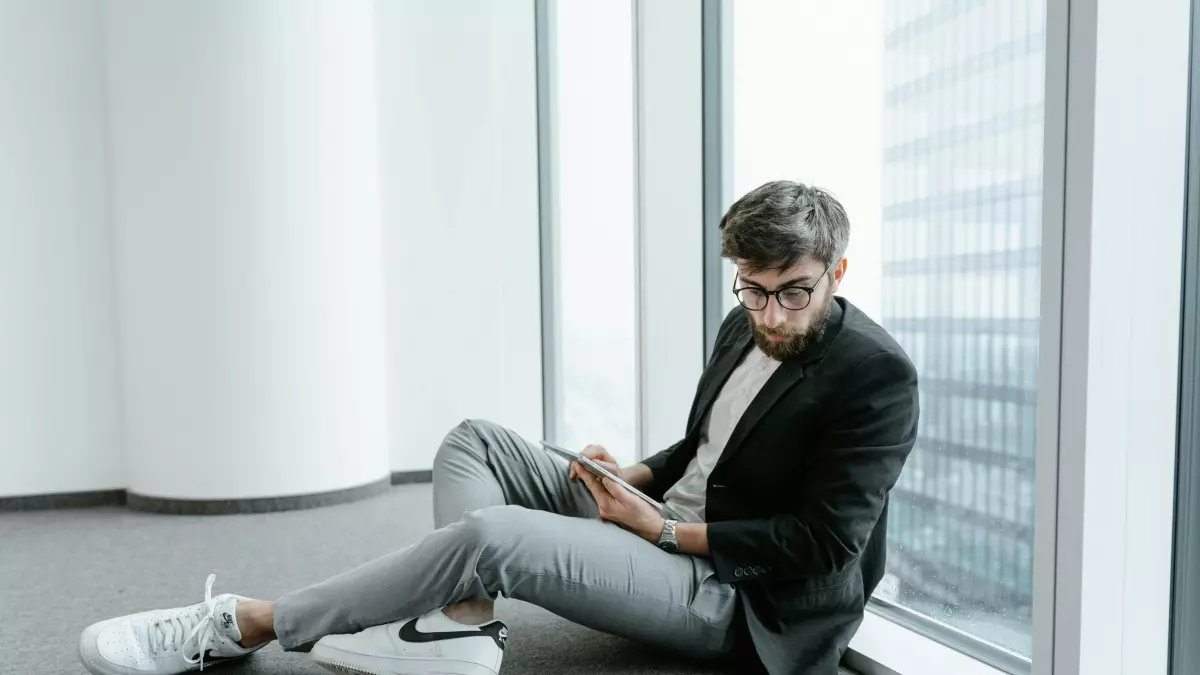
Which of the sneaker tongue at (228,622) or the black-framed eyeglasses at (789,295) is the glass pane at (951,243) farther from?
the sneaker tongue at (228,622)

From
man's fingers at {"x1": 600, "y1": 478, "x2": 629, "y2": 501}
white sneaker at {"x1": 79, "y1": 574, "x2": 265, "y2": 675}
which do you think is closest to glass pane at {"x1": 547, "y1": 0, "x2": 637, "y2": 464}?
man's fingers at {"x1": 600, "y1": 478, "x2": 629, "y2": 501}

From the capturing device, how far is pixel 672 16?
2.47m

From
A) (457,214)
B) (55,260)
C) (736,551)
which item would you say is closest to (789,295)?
(736,551)

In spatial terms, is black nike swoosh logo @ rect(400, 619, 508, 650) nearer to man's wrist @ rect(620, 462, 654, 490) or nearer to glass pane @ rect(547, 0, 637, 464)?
man's wrist @ rect(620, 462, 654, 490)

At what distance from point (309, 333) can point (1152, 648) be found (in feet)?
8.86

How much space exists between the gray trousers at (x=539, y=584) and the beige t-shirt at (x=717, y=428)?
17 centimetres

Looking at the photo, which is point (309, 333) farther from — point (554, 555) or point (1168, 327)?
point (1168, 327)

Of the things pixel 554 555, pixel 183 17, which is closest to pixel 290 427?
pixel 183 17

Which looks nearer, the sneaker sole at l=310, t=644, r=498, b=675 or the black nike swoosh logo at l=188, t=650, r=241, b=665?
the sneaker sole at l=310, t=644, r=498, b=675

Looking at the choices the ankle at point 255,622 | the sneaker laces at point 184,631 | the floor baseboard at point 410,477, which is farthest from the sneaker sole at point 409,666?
the floor baseboard at point 410,477

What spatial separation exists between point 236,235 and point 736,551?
230 centimetres

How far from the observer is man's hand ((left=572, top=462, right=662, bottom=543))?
1.64 meters

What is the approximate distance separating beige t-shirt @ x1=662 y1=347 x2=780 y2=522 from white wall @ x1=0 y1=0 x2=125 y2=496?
2.58 meters

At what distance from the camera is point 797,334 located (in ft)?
5.15
